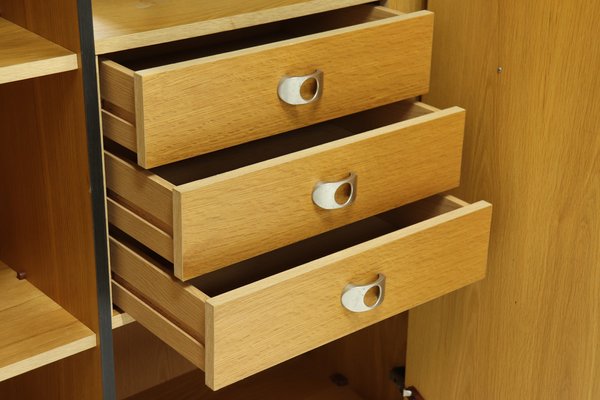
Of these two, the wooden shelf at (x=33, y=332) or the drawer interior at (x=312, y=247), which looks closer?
the wooden shelf at (x=33, y=332)

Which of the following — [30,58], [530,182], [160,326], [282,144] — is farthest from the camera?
[282,144]

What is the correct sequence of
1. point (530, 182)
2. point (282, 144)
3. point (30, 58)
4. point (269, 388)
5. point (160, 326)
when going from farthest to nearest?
point (269, 388) → point (282, 144) → point (530, 182) → point (160, 326) → point (30, 58)

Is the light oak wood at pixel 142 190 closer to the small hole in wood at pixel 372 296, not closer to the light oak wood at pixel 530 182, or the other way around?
the small hole in wood at pixel 372 296

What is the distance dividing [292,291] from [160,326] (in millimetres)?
159

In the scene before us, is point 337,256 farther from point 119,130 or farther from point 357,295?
point 119,130

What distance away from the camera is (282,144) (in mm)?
1414

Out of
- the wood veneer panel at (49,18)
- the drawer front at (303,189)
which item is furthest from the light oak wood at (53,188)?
the drawer front at (303,189)

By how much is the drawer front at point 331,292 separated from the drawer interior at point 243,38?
30 cm

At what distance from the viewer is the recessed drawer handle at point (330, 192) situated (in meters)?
1.17

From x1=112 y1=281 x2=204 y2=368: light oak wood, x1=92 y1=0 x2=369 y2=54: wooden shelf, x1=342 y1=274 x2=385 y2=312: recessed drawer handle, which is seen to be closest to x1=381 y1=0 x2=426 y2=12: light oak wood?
x1=92 y1=0 x2=369 y2=54: wooden shelf

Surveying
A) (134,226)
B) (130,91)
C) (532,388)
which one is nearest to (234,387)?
(532,388)

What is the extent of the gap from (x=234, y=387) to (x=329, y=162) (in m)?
0.70

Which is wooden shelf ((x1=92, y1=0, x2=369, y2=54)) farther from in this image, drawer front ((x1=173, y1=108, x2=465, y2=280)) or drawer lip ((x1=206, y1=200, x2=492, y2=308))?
drawer lip ((x1=206, y1=200, x2=492, y2=308))

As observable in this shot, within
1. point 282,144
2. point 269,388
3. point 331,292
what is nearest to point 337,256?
point 331,292
